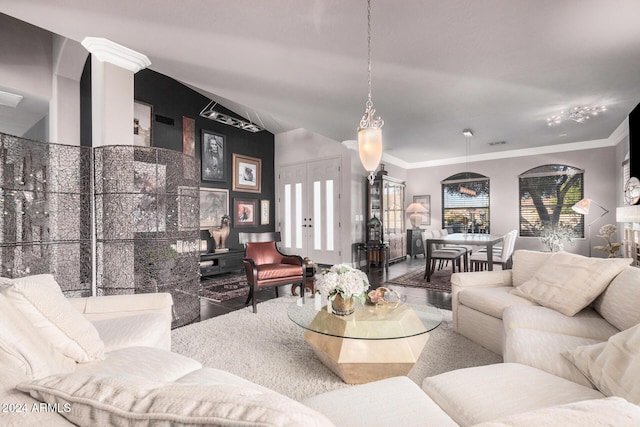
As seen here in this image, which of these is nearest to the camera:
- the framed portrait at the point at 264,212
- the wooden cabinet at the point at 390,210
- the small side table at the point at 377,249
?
the small side table at the point at 377,249

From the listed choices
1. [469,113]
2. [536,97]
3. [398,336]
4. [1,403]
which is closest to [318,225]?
[469,113]

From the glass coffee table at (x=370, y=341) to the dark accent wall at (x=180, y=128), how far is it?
13.6 feet

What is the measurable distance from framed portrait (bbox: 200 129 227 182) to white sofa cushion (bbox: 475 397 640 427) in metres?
6.05

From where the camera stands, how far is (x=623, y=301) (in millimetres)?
1804

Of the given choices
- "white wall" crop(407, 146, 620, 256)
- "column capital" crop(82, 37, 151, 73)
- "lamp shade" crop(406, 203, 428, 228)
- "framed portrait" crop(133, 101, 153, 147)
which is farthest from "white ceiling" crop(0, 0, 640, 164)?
"lamp shade" crop(406, 203, 428, 228)

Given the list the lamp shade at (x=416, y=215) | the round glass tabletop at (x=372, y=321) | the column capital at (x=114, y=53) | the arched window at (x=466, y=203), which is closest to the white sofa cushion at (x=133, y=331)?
the round glass tabletop at (x=372, y=321)

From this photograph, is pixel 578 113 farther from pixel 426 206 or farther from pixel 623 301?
pixel 426 206

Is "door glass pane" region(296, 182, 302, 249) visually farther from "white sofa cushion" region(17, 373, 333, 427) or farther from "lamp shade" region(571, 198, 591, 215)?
"white sofa cushion" region(17, 373, 333, 427)

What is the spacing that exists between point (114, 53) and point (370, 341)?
141 inches

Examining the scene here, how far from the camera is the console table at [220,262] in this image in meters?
5.34

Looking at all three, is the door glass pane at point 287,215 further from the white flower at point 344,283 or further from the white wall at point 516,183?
the white flower at point 344,283

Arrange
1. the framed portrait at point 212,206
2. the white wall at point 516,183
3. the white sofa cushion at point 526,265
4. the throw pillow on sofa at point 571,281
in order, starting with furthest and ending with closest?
1. the white wall at point 516,183
2. the framed portrait at point 212,206
3. the white sofa cushion at point 526,265
4. the throw pillow on sofa at point 571,281

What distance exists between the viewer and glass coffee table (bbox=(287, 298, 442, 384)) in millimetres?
1911

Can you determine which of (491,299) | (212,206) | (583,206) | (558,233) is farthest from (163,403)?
(558,233)
